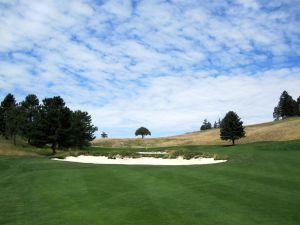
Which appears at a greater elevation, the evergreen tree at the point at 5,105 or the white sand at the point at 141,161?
the evergreen tree at the point at 5,105

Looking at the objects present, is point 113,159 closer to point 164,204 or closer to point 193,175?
point 193,175

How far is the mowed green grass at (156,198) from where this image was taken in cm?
1061

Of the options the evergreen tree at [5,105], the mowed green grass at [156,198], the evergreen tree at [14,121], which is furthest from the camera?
the evergreen tree at [5,105]

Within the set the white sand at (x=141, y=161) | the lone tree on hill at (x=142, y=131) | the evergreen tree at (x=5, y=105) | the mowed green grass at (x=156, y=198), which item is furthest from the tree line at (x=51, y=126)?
the lone tree on hill at (x=142, y=131)

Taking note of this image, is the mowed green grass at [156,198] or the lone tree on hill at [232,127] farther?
the lone tree on hill at [232,127]

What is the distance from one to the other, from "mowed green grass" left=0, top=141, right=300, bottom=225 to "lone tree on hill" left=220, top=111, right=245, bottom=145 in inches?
2306

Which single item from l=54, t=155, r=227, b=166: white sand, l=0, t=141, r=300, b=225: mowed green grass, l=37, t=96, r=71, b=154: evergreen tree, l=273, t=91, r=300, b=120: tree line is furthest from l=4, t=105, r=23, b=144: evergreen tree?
l=273, t=91, r=300, b=120: tree line

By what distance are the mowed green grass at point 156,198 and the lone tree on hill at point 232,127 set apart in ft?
192

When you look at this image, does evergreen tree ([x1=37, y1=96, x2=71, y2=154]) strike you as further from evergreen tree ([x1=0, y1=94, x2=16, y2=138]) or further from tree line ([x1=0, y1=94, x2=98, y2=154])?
evergreen tree ([x1=0, y1=94, x2=16, y2=138])

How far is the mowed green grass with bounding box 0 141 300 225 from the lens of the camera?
1061 cm

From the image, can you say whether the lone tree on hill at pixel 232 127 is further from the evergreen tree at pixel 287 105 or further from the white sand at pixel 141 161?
the evergreen tree at pixel 287 105

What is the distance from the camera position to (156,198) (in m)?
13.2

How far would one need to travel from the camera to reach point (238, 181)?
54.8ft

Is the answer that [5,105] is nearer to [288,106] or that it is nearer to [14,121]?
[14,121]
